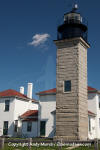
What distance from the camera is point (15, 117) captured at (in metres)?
30.5

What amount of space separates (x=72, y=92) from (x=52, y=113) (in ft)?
25.7

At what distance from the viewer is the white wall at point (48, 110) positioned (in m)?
27.9

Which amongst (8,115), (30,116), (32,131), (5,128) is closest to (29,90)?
(30,116)

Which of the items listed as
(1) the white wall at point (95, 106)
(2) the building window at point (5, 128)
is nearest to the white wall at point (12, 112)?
(2) the building window at point (5, 128)

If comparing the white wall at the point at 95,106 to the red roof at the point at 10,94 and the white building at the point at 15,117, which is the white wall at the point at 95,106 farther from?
the red roof at the point at 10,94

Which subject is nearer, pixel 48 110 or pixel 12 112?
pixel 48 110

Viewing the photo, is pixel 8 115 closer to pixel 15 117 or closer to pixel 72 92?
pixel 15 117

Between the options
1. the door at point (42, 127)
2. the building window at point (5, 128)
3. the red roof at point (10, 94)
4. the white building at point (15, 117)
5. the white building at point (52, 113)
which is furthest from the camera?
the red roof at point (10, 94)

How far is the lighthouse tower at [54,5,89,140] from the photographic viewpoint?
20513mm

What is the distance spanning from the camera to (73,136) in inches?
790

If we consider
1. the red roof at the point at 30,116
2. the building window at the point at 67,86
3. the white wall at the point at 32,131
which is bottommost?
the white wall at the point at 32,131

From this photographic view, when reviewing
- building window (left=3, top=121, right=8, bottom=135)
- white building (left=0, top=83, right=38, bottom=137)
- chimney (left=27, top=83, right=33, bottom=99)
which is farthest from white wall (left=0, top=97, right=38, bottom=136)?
chimney (left=27, top=83, right=33, bottom=99)

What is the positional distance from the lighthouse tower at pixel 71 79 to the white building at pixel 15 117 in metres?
8.82

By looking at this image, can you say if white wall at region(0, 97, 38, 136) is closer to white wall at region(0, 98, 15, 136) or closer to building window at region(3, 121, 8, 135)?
white wall at region(0, 98, 15, 136)
